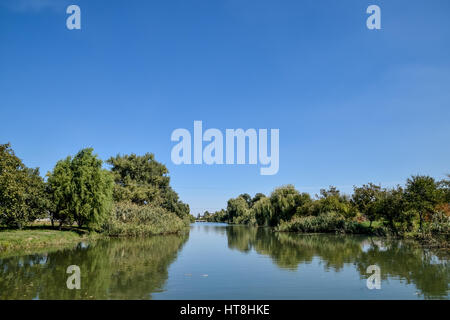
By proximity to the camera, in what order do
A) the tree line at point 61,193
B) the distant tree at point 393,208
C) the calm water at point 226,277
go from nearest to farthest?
the calm water at point 226,277 < the tree line at point 61,193 < the distant tree at point 393,208

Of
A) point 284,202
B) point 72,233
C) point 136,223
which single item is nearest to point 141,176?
point 136,223

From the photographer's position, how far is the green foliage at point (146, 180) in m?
62.8

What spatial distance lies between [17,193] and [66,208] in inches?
296

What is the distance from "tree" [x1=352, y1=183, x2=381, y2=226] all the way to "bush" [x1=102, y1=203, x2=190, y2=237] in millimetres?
28967

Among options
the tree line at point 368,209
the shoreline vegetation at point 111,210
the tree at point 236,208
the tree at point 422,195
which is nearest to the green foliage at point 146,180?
the shoreline vegetation at point 111,210

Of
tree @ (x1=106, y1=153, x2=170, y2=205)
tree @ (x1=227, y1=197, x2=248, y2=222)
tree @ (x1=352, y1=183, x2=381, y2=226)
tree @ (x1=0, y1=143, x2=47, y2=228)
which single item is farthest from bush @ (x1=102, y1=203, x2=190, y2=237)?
tree @ (x1=227, y1=197, x2=248, y2=222)

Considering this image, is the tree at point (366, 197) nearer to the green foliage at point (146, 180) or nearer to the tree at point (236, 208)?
the green foliage at point (146, 180)

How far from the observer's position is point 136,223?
44.6 m

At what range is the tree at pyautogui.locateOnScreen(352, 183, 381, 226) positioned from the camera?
1721 inches

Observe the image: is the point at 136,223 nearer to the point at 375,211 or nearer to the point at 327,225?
the point at 327,225

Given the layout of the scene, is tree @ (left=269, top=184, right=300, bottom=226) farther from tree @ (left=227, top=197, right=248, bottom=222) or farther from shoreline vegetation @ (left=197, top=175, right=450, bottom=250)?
tree @ (left=227, top=197, right=248, bottom=222)

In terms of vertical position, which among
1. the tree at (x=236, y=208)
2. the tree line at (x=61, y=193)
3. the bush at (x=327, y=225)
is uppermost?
the tree line at (x=61, y=193)

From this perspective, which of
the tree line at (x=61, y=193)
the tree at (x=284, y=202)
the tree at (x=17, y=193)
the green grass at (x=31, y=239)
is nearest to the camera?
the green grass at (x=31, y=239)
